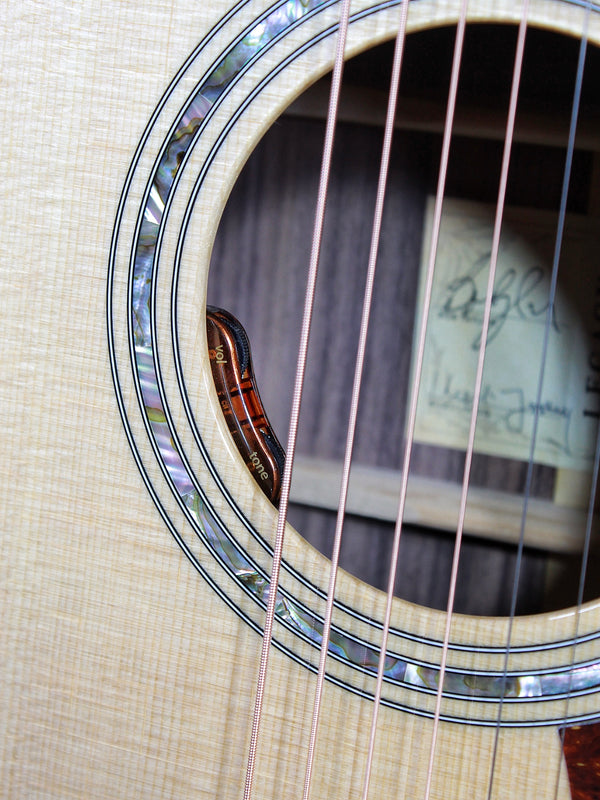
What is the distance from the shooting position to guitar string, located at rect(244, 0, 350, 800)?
0.47m

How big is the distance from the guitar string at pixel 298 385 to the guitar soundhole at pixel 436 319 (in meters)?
0.46

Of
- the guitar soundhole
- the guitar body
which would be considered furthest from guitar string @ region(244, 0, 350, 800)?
the guitar soundhole

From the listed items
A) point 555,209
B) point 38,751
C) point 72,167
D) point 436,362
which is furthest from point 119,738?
point 555,209

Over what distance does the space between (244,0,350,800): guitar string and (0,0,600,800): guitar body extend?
12 mm

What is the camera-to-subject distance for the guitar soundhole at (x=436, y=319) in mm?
967

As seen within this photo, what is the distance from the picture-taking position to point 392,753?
514mm

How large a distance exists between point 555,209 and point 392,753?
0.69 metres

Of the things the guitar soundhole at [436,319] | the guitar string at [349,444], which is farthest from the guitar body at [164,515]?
the guitar soundhole at [436,319]
